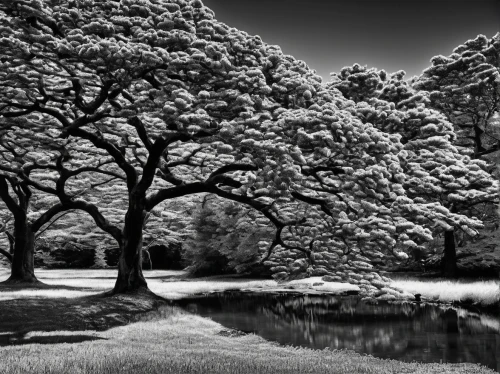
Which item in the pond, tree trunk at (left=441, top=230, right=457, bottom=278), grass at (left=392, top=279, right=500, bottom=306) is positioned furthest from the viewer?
tree trunk at (left=441, top=230, right=457, bottom=278)

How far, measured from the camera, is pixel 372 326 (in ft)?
68.3

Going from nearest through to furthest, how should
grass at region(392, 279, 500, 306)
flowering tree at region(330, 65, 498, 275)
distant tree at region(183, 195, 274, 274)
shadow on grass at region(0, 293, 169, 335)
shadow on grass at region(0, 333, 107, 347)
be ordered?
shadow on grass at region(0, 333, 107, 347) → shadow on grass at region(0, 293, 169, 335) → flowering tree at region(330, 65, 498, 275) → grass at region(392, 279, 500, 306) → distant tree at region(183, 195, 274, 274)

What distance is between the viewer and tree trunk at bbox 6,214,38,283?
32375 millimetres

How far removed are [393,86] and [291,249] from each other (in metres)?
8.89

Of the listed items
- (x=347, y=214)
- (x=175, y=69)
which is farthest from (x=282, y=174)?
(x=175, y=69)

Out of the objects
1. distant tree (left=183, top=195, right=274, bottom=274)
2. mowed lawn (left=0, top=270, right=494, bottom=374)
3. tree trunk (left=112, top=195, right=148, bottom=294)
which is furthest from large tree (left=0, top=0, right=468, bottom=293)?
distant tree (left=183, top=195, right=274, bottom=274)

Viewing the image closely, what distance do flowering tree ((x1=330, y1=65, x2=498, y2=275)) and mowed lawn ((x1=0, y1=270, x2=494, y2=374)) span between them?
6.35m

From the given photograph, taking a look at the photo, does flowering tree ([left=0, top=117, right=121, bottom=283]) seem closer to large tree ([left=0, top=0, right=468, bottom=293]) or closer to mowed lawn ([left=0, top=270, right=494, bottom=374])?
large tree ([left=0, top=0, right=468, bottom=293])

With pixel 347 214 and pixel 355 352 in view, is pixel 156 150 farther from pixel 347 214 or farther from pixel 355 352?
pixel 355 352

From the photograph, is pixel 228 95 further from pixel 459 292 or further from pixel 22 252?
pixel 22 252

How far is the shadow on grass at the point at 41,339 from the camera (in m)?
14.8

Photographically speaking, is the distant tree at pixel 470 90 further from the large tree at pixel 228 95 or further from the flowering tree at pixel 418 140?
the large tree at pixel 228 95

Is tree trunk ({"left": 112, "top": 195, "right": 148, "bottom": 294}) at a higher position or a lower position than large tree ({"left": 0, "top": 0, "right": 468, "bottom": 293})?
lower

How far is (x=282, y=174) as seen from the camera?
16.0 meters
